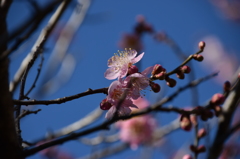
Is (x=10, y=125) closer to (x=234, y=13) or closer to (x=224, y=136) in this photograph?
(x=224, y=136)

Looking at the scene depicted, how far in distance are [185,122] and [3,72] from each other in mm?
746

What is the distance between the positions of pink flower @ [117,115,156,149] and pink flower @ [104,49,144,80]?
5.73 ft

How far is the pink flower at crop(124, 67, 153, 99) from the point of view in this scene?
1158 mm

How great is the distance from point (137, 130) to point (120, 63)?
6.67 feet

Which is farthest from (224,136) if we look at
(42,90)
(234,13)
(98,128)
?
(234,13)

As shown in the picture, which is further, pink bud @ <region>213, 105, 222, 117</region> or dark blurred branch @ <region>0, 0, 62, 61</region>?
pink bud @ <region>213, 105, 222, 117</region>

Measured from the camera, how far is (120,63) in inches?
53.1

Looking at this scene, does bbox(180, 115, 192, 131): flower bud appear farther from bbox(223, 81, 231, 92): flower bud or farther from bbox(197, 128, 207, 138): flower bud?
bbox(223, 81, 231, 92): flower bud

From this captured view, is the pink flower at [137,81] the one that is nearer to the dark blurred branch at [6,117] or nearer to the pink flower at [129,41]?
the dark blurred branch at [6,117]

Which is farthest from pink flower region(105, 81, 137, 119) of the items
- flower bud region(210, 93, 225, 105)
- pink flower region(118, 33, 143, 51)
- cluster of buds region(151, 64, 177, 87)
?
pink flower region(118, 33, 143, 51)

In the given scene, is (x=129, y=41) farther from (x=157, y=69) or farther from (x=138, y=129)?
(x=157, y=69)

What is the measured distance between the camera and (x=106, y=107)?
1.18 meters

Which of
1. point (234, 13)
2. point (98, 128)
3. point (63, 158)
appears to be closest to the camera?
point (98, 128)

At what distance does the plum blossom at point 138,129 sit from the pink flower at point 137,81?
1.78m
